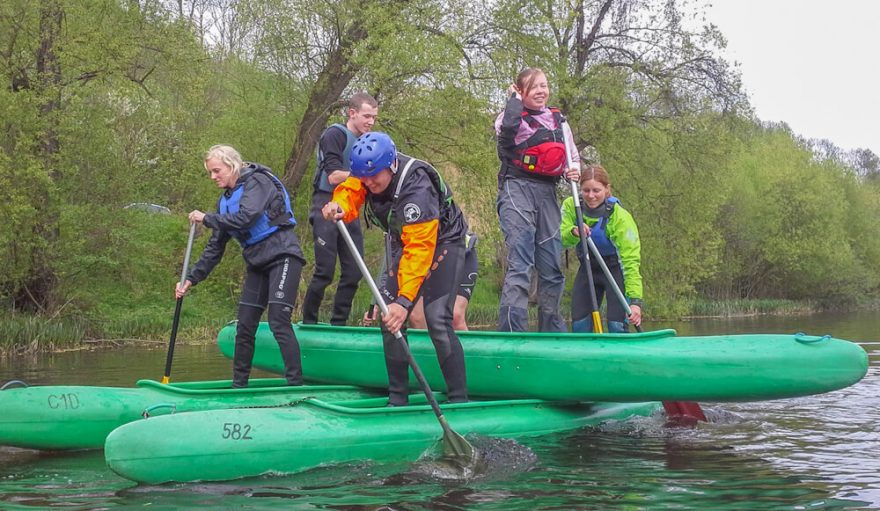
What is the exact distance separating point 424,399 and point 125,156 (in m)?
18.4

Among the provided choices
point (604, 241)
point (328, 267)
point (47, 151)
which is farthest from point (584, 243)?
point (47, 151)

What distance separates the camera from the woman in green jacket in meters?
8.21

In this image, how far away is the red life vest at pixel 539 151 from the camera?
755 centimetres

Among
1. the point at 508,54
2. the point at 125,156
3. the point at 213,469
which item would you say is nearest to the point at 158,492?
the point at 213,469

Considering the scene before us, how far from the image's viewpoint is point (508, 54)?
25.2m

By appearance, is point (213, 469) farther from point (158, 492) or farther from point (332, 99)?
point (332, 99)

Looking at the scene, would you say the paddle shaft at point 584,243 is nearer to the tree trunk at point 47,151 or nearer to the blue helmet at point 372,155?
the blue helmet at point 372,155

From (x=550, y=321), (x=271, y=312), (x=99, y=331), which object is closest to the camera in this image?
(x=271, y=312)

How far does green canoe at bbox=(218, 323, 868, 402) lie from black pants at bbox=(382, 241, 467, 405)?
0.51 m

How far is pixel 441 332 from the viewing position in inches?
249

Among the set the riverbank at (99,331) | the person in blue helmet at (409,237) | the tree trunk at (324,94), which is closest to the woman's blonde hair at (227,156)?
the person in blue helmet at (409,237)

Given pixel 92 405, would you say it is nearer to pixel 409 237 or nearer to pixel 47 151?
pixel 409 237

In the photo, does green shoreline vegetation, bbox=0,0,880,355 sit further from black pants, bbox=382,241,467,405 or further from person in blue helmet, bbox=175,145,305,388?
black pants, bbox=382,241,467,405

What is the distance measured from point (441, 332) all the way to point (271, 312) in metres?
1.59
